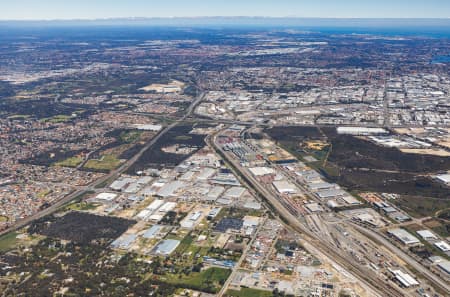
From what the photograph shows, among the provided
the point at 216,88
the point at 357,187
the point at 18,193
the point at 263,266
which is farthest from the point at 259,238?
the point at 216,88

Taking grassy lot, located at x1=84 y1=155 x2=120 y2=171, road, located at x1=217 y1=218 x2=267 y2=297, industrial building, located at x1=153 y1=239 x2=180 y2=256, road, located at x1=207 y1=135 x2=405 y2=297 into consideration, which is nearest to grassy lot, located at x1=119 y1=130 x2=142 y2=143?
grassy lot, located at x1=84 y1=155 x2=120 y2=171

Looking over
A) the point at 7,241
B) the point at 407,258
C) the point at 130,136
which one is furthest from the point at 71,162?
the point at 407,258

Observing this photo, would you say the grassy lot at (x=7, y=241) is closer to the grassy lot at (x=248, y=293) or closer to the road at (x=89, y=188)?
the road at (x=89, y=188)

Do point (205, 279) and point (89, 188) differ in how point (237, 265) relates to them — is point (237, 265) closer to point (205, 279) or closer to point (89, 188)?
point (205, 279)

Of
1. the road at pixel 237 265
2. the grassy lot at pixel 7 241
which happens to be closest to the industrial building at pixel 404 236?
the road at pixel 237 265

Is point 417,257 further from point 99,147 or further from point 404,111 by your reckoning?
point 404,111
